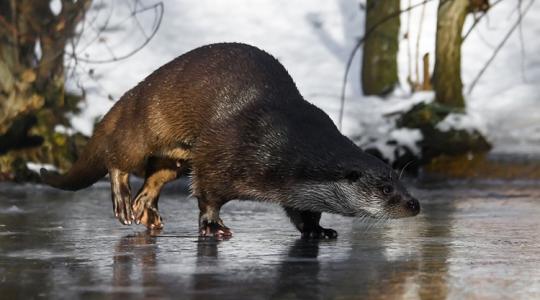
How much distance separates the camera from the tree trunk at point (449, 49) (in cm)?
1045

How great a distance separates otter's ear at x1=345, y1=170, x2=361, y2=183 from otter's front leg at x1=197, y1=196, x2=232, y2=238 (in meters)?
0.62

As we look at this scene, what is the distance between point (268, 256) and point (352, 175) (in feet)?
2.68

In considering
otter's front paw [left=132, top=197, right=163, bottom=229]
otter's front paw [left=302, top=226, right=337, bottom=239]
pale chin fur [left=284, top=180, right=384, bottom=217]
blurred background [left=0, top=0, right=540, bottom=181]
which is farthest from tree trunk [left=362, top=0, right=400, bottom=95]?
pale chin fur [left=284, top=180, right=384, bottom=217]

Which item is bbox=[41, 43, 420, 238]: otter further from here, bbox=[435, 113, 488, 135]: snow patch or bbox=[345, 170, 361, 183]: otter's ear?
bbox=[435, 113, 488, 135]: snow patch

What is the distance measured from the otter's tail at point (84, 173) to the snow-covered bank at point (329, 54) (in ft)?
7.95

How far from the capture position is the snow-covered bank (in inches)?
410

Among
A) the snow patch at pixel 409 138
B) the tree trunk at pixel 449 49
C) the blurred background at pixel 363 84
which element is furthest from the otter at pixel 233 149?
the tree trunk at pixel 449 49

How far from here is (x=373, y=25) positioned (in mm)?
11125

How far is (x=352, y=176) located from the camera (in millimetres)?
5926

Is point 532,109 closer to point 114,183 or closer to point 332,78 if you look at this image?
point 332,78

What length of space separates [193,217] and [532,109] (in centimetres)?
477

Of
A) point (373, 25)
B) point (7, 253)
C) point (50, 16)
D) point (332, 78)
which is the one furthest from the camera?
point (332, 78)

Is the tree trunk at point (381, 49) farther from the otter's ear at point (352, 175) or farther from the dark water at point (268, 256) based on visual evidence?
the otter's ear at point (352, 175)

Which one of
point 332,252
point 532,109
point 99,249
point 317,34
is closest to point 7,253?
point 99,249
